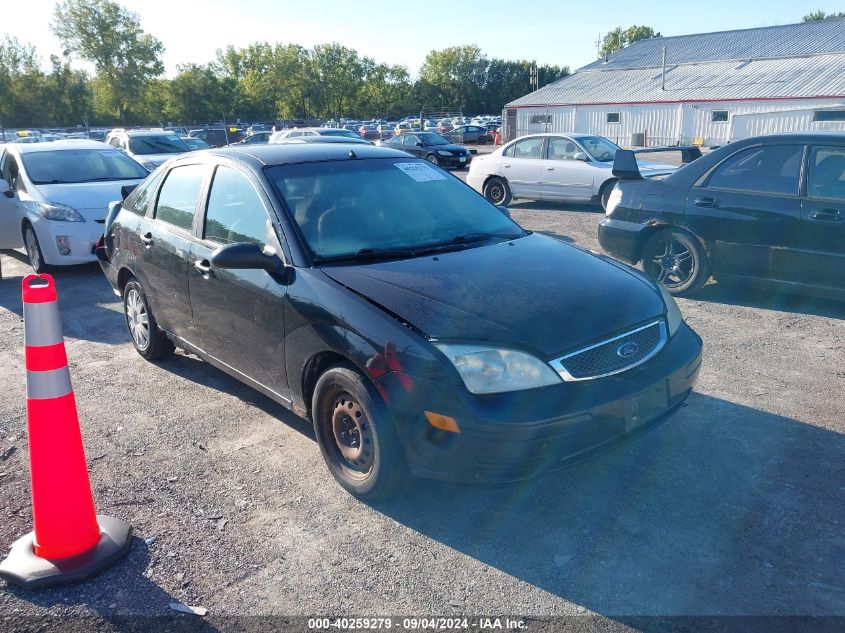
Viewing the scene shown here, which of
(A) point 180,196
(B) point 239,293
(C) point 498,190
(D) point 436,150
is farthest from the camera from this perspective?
(D) point 436,150

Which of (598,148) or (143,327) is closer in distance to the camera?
(143,327)

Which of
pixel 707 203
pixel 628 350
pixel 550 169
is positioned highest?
pixel 707 203

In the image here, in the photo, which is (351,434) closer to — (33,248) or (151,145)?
(33,248)

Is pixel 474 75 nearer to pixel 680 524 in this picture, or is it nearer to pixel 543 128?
pixel 543 128

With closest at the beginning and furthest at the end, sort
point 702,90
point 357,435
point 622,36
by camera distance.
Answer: point 357,435 < point 702,90 < point 622,36

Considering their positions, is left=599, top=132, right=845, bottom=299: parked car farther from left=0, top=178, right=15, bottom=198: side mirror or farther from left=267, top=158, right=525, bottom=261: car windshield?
left=0, top=178, right=15, bottom=198: side mirror

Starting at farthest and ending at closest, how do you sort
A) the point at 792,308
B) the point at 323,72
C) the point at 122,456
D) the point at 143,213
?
the point at 323,72 < the point at 792,308 < the point at 143,213 < the point at 122,456

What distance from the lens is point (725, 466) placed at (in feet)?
12.2

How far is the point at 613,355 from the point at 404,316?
0.95 meters

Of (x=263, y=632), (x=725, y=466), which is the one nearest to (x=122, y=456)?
(x=263, y=632)

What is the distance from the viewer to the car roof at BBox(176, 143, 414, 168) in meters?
4.31

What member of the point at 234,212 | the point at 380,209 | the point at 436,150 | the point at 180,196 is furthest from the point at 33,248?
the point at 436,150

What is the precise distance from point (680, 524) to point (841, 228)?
152 inches

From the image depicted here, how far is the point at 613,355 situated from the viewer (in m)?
3.22
